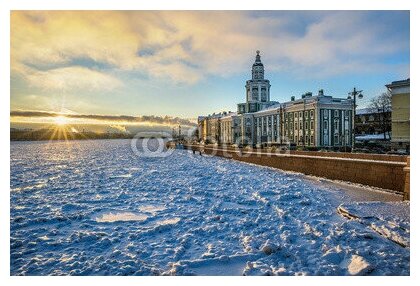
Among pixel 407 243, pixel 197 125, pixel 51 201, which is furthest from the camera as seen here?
pixel 197 125

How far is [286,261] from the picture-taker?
18.9 feet

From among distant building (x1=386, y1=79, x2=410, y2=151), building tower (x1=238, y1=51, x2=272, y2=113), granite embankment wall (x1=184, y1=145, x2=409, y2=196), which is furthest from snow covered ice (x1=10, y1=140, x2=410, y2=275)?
building tower (x1=238, y1=51, x2=272, y2=113)

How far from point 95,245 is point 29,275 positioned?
154cm

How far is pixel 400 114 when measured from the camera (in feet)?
101

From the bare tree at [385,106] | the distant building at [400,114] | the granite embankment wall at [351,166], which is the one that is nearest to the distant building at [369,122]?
the bare tree at [385,106]

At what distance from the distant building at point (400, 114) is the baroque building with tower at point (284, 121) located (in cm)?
989

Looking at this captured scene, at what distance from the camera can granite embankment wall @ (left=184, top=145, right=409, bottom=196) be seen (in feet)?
39.7

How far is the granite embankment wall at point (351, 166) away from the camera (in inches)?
477

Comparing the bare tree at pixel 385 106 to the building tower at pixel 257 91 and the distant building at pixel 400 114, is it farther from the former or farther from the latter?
the building tower at pixel 257 91

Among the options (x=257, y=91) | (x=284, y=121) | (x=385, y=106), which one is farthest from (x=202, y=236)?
(x=257, y=91)

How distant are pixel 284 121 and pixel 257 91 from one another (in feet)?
72.5

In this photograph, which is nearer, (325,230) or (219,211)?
(325,230)
